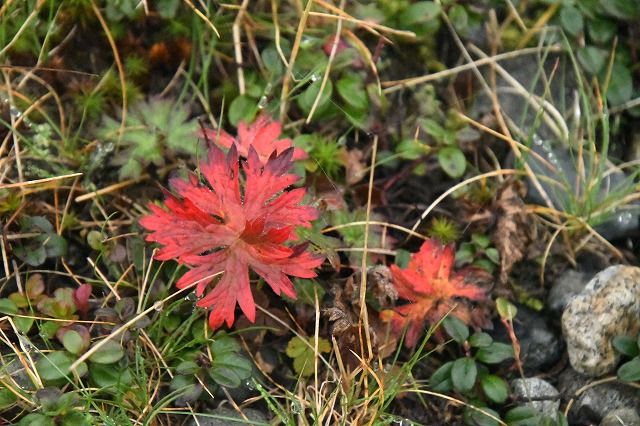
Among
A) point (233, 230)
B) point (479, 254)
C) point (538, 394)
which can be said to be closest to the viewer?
point (233, 230)

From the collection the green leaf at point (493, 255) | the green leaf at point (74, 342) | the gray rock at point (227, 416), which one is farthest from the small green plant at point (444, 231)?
the green leaf at point (74, 342)

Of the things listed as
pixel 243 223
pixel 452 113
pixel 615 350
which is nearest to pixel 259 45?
pixel 452 113

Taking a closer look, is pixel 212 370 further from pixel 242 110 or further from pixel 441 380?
pixel 242 110

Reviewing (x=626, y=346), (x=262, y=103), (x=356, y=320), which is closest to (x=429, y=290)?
(x=356, y=320)

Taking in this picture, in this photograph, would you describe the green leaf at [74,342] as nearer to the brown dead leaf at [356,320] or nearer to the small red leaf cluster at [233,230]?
the small red leaf cluster at [233,230]

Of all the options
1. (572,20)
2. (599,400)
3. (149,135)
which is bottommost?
(599,400)

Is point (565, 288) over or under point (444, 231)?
under

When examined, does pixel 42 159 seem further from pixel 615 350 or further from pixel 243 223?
pixel 615 350
